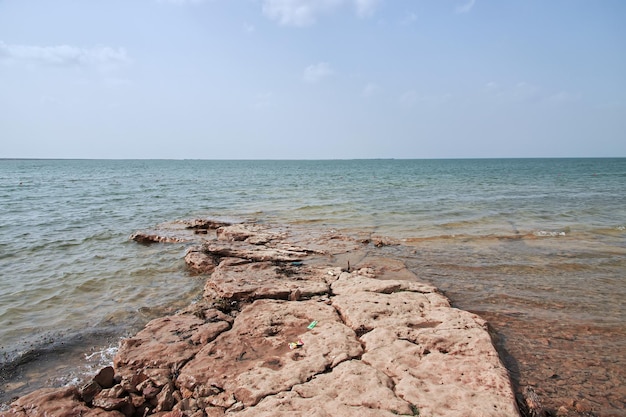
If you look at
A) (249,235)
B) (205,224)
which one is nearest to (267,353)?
(249,235)

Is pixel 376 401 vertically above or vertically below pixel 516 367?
above

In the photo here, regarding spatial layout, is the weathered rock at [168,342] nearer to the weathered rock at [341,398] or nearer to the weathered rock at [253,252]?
the weathered rock at [341,398]

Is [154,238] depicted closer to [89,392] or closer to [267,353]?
[89,392]

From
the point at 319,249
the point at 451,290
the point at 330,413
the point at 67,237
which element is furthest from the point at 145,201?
the point at 330,413

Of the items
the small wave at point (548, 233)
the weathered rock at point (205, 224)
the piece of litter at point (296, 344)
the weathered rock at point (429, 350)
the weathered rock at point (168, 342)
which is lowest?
the weathered rock at point (205, 224)

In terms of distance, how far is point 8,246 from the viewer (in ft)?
33.6

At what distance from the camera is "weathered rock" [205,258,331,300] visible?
5801 mm

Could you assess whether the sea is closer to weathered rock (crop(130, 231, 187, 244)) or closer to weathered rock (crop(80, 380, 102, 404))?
weathered rock (crop(130, 231, 187, 244))

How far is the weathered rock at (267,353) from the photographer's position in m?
3.37

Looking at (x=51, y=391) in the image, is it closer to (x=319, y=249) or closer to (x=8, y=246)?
(x=319, y=249)

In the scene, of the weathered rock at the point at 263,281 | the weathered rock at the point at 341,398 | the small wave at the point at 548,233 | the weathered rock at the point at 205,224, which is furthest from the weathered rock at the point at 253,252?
the small wave at the point at 548,233

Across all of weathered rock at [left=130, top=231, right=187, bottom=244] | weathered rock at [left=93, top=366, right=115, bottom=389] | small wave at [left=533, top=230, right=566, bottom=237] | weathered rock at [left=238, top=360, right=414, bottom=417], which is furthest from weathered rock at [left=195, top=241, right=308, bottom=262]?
small wave at [left=533, top=230, right=566, bottom=237]

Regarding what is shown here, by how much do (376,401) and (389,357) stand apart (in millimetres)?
786

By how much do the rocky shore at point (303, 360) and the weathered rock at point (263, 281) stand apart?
33 mm
